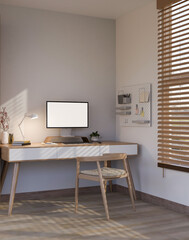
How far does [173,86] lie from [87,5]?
151 cm

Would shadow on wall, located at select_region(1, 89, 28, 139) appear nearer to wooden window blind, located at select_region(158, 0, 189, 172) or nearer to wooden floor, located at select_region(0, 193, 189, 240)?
wooden floor, located at select_region(0, 193, 189, 240)

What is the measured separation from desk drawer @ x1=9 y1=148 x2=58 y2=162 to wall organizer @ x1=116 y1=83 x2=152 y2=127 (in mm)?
1184

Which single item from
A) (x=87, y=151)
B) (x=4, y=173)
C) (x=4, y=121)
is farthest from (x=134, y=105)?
(x=4, y=173)

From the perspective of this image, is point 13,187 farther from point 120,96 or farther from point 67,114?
point 120,96

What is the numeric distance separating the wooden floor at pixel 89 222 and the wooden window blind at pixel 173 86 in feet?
1.91

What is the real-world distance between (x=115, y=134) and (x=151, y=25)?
5.26 feet

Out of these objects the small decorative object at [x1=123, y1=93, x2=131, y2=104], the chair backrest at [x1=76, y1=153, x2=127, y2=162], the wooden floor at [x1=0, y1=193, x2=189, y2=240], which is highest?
the small decorative object at [x1=123, y1=93, x2=131, y2=104]

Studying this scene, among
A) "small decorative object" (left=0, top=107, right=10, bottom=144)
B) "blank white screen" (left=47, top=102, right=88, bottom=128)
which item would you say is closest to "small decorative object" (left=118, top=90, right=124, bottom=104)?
"blank white screen" (left=47, top=102, right=88, bottom=128)

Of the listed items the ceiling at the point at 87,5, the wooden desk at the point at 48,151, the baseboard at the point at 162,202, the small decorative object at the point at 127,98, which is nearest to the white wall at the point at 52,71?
the ceiling at the point at 87,5

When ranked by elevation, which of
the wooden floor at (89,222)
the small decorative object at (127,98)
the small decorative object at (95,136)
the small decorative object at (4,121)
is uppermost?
the small decorative object at (127,98)

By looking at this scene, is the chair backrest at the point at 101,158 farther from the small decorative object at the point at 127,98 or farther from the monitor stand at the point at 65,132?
the small decorative object at the point at 127,98

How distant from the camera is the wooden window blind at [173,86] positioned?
145 inches

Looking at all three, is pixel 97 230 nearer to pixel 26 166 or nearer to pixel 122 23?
pixel 26 166

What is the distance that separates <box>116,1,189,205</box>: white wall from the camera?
400 centimetres
